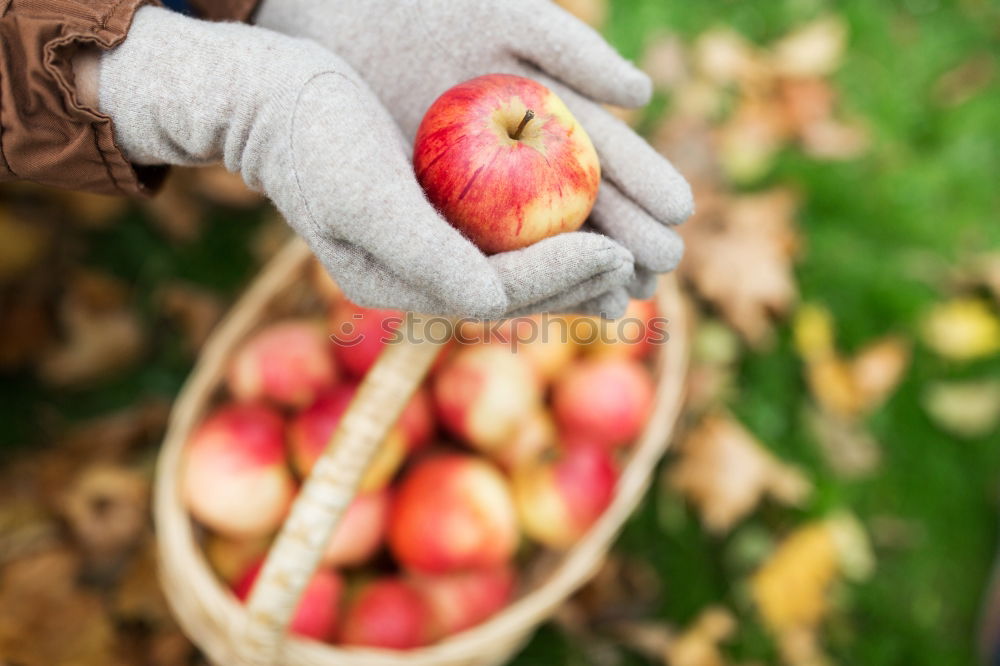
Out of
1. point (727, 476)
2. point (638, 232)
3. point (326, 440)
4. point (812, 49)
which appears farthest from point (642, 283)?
point (812, 49)

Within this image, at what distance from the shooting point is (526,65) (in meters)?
1.01

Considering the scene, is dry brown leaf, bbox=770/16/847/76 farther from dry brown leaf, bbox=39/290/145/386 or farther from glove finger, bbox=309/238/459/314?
dry brown leaf, bbox=39/290/145/386

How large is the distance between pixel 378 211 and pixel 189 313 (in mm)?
1039

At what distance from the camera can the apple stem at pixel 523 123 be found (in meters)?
0.84

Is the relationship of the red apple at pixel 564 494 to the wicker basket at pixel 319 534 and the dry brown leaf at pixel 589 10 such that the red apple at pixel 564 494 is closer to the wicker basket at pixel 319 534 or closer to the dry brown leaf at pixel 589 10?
the wicker basket at pixel 319 534

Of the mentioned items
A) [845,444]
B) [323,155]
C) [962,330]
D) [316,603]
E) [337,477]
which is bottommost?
[316,603]

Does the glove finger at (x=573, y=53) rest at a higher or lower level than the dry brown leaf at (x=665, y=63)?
higher

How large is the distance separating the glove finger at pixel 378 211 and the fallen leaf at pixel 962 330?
1.27 m

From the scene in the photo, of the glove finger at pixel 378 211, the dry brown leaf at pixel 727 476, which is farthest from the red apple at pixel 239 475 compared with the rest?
the dry brown leaf at pixel 727 476

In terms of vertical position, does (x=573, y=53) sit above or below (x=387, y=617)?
above

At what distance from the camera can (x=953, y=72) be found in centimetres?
192

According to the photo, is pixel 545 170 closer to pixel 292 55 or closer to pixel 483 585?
pixel 292 55

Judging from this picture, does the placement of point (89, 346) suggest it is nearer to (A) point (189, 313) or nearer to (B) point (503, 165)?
(A) point (189, 313)

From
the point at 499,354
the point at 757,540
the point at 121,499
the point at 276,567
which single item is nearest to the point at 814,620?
the point at 757,540
